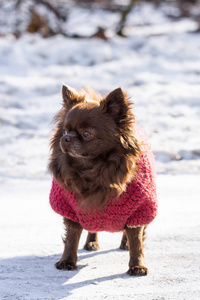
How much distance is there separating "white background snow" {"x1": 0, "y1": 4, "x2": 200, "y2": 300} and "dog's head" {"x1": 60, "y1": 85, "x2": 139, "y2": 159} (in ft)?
2.28

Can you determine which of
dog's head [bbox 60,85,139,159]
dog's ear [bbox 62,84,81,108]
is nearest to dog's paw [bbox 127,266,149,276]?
dog's head [bbox 60,85,139,159]

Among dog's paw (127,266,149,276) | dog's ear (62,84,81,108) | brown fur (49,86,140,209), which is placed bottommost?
dog's paw (127,266,149,276)

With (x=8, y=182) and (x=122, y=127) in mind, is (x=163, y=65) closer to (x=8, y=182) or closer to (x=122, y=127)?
(x=8, y=182)

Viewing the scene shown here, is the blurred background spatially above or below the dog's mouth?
below

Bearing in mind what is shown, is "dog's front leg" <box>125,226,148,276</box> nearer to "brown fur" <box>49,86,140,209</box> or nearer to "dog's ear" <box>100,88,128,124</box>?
"brown fur" <box>49,86,140,209</box>

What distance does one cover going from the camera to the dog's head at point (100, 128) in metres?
2.53

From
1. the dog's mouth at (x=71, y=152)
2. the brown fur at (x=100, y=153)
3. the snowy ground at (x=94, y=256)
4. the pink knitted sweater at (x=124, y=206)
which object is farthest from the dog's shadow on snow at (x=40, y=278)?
the dog's mouth at (x=71, y=152)

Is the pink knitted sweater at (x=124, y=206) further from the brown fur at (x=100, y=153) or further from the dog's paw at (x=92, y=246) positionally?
the dog's paw at (x=92, y=246)

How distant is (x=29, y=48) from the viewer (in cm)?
897

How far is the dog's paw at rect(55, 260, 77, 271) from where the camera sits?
2842mm

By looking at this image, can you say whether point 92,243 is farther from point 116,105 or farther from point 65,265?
point 116,105

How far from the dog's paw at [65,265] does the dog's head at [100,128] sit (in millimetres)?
682

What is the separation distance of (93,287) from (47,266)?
1.41 feet

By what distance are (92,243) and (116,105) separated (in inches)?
41.0
